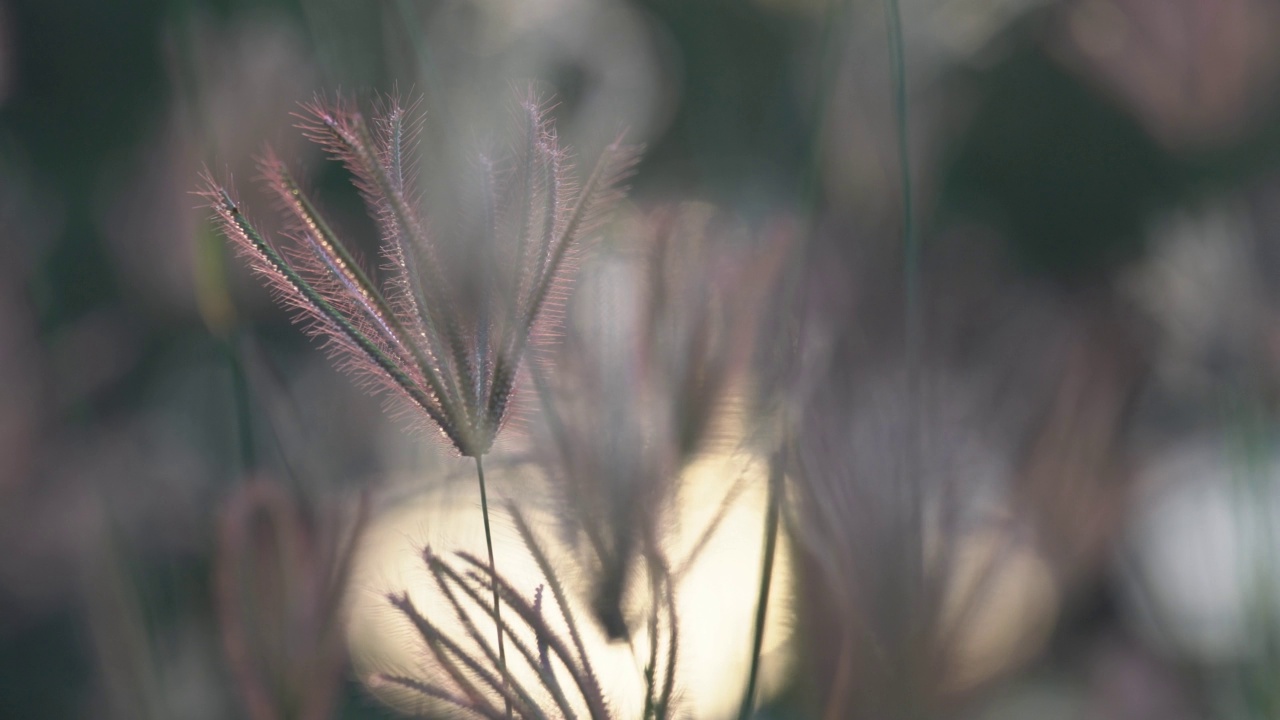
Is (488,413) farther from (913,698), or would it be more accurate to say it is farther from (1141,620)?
(1141,620)

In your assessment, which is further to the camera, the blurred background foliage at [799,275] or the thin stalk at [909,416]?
the blurred background foliage at [799,275]

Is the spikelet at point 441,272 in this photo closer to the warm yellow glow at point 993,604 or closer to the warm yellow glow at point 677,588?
the warm yellow glow at point 677,588

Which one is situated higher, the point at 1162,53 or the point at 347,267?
the point at 1162,53

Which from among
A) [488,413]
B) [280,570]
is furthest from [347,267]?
[280,570]

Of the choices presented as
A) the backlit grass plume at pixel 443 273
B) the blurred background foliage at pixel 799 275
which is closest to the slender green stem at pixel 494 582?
the backlit grass plume at pixel 443 273

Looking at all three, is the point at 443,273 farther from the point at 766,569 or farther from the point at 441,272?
the point at 766,569

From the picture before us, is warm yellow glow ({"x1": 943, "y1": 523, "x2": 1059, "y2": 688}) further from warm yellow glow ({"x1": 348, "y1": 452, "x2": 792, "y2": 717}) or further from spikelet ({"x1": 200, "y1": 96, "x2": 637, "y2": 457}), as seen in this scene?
spikelet ({"x1": 200, "y1": 96, "x2": 637, "y2": 457})

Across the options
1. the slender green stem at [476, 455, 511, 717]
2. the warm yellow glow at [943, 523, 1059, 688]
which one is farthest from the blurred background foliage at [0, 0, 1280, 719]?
the slender green stem at [476, 455, 511, 717]
